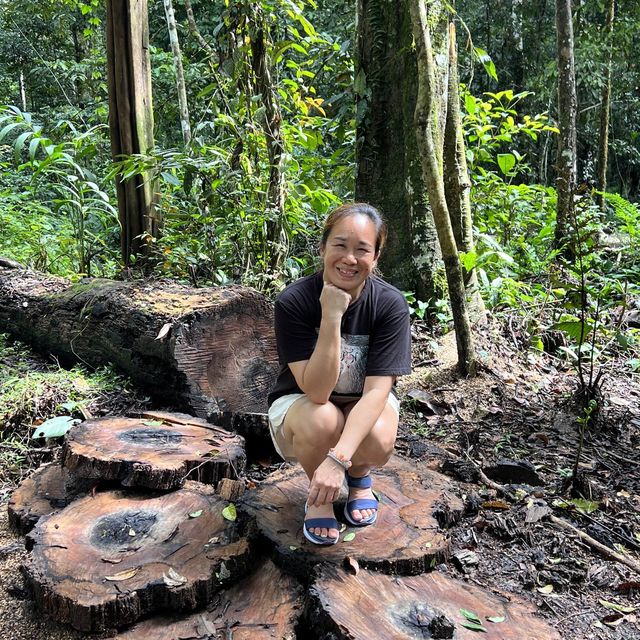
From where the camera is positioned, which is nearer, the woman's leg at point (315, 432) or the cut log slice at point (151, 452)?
the woman's leg at point (315, 432)

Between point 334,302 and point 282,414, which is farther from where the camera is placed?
point 282,414

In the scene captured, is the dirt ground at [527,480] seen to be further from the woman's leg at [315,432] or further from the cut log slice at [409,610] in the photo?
the woman's leg at [315,432]

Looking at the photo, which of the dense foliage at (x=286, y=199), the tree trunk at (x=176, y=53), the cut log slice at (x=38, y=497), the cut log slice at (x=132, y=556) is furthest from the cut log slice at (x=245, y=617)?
the tree trunk at (x=176, y=53)

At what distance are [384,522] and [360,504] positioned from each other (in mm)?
125

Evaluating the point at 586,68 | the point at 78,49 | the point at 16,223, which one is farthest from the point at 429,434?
the point at 78,49

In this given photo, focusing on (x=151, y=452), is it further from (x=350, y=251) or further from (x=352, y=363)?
(x=350, y=251)

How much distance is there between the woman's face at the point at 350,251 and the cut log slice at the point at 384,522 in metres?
0.95

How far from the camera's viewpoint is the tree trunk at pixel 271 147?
4.70m

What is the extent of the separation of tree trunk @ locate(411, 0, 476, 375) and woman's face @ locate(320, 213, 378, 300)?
1.66 metres

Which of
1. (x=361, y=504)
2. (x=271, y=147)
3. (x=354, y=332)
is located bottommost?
(x=361, y=504)

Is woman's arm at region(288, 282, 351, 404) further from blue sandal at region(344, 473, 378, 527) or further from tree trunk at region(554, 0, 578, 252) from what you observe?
tree trunk at region(554, 0, 578, 252)

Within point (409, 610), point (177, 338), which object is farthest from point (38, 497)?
point (409, 610)

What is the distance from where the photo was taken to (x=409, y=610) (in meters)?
1.91

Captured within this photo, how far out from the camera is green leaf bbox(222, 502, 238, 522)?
7.99 ft
